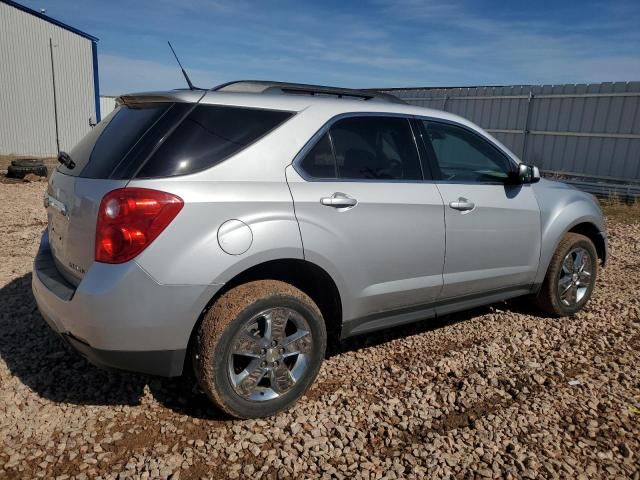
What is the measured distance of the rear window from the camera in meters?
2.49

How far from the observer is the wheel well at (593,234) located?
4.57m

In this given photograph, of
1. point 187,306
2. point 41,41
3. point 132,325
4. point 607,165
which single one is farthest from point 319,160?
point 41,41

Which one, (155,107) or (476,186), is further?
(476,186)

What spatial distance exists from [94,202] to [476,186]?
2530 mm

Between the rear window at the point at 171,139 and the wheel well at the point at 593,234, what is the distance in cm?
308

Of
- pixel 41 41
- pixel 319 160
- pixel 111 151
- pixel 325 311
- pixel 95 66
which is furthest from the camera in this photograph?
pixel 95 66

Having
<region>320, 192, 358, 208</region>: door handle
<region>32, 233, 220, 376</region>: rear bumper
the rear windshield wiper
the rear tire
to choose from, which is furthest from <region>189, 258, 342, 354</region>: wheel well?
the rear tire

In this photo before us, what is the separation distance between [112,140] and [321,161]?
1143 millimetres

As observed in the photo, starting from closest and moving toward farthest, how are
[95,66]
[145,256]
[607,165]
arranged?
[145,256]
[607,165]
[95,66]

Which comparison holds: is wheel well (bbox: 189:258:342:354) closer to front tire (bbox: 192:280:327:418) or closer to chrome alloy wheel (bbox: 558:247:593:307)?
front tire (bbox: 192:280:327:418)

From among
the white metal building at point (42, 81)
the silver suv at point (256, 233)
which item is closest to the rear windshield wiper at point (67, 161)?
the silver suv at point (256, 233)

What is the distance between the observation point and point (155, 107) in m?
2.72

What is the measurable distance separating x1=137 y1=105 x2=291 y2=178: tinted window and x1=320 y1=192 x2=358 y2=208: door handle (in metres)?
0.49

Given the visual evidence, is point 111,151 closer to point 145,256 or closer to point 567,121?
point 145,256
